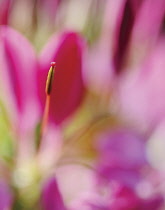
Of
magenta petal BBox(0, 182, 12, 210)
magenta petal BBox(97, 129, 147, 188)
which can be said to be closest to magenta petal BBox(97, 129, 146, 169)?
magenta petal BBox(97, 129, 147, 188)

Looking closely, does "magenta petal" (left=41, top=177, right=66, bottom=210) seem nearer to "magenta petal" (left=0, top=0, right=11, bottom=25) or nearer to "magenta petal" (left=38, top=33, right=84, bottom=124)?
"magenta petal" (left=38, top=33, right=84, bottom=124)

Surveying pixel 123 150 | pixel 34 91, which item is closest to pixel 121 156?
pixel 123 150

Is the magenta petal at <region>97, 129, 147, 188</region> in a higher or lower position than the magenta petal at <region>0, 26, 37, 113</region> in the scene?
lower

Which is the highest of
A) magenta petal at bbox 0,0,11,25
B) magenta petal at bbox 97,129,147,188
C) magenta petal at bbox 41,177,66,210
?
magenta petal at bbox 0,0,11,25

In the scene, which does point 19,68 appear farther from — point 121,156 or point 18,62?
point 121,156

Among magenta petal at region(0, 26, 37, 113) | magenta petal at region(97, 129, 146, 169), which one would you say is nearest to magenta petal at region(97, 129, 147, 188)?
magenta petal at region(97, 129, 146, 169)

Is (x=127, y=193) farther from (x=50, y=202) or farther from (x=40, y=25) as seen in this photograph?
(x=40, y=25)
